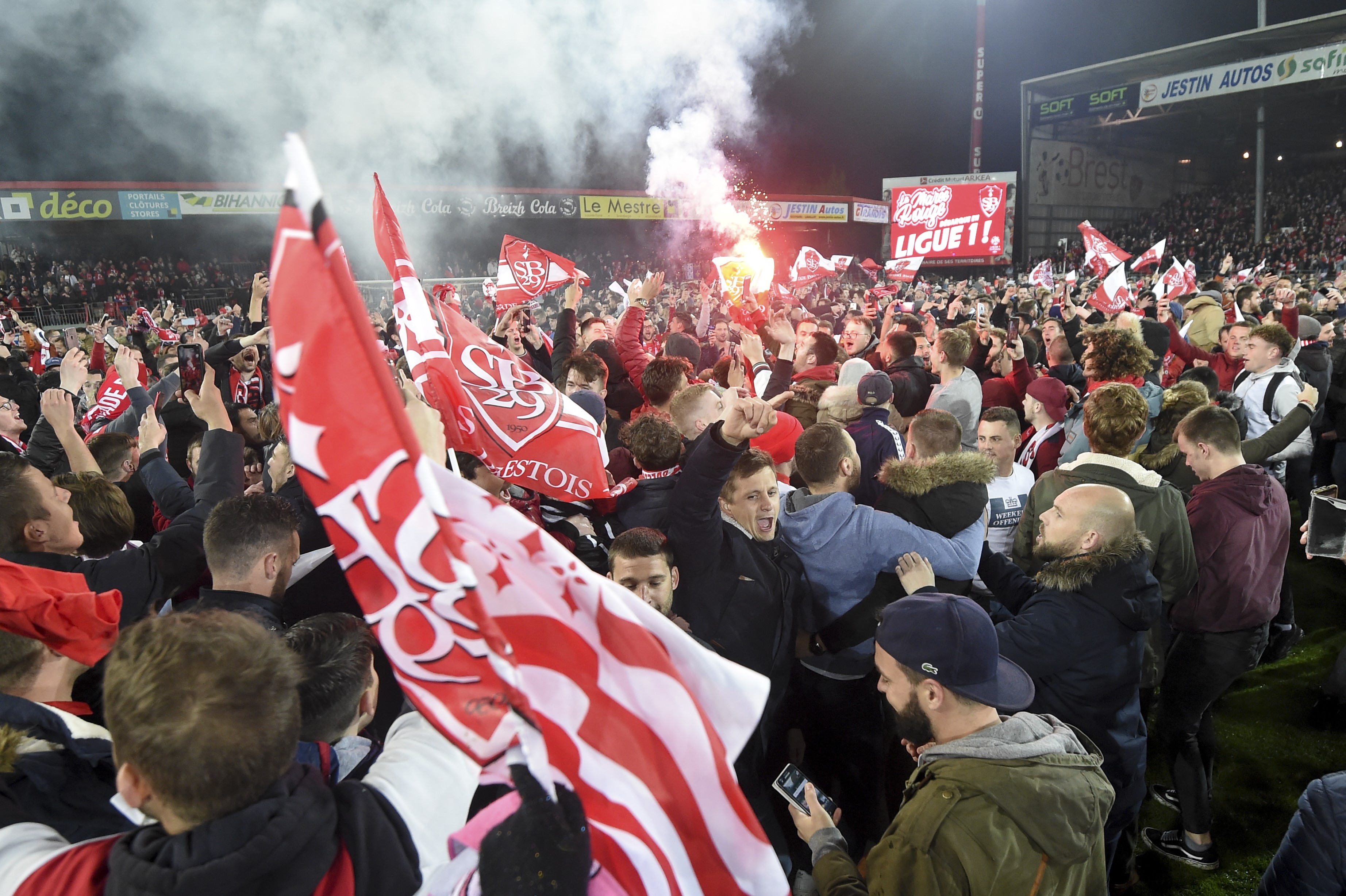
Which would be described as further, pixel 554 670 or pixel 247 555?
pixel 247 555

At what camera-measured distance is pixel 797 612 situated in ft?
9.53

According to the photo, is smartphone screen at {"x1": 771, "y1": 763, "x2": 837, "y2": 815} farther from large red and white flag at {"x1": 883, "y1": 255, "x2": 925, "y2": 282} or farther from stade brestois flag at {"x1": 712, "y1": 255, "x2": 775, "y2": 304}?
large red and white flag at {"x1": 883, "y1": 255, "x2": 925, "y2": 282}

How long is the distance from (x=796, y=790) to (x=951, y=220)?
30218mm

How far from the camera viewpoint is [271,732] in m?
1.21

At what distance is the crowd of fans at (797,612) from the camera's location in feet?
4.04

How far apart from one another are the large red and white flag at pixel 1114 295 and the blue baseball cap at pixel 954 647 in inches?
318

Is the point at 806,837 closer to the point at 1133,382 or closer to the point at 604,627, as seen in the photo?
the point at 604,627

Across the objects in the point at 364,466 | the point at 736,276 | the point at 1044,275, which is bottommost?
the point at 364,466

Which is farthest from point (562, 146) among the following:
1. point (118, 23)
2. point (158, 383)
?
point (158, 383)

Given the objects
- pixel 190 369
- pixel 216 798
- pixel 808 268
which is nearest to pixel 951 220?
pixel 808 268

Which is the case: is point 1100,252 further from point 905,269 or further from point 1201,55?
point 1201,55

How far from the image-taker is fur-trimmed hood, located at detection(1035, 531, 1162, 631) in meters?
2.47

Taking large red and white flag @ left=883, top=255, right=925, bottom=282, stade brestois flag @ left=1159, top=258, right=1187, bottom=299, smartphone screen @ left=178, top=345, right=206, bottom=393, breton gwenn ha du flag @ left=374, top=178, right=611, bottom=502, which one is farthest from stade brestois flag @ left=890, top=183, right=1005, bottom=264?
breton gwenn ha du flag @ left=374, top=178, right=611, bottom=502

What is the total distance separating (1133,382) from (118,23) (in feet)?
68.5
